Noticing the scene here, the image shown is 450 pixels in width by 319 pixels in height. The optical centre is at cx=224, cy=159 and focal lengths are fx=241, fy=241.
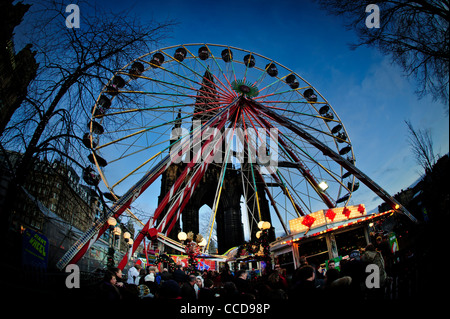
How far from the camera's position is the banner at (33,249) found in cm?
464

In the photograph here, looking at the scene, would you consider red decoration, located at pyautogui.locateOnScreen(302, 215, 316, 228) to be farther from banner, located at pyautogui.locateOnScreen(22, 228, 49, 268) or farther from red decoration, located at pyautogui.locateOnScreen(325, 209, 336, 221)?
banner, located at pyautogui.locateOnScreen(22, 228, 49, 268)

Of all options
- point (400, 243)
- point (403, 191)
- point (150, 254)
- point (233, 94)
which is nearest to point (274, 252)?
point (400, 243)

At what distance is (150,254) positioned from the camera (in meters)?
15.8

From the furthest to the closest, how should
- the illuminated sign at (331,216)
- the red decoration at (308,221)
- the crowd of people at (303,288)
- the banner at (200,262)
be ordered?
the banner at (200,262) → the red decoration at (308,221) → the illuminated sign at (331,216) → the crowd of people at (303,288)

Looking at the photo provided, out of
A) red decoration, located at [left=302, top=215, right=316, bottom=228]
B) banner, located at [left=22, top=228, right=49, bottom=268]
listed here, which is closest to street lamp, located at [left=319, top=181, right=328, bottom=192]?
red decoration, located at [left=302, top=215, right=316, bottom=228]

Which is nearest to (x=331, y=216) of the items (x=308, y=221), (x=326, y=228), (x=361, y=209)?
(x=326, y=228)

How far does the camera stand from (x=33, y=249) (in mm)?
4879

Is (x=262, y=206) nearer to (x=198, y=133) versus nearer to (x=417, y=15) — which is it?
(x=198, y=133)

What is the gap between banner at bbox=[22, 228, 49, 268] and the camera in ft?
15.2

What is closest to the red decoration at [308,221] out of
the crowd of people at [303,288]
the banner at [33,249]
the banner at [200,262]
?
the crowd of people at [303,288]

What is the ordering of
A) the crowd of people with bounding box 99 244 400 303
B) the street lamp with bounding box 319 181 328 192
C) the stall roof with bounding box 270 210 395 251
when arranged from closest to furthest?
1. the crowd of people with bounding box 99 244 400 303
2. the stall roof with bounding box 270 210 395 251
3. the street lamp with bounding box 319 181 328 192

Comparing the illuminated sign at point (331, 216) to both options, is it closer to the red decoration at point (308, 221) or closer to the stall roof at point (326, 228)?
the red decoration at point (308, 221)

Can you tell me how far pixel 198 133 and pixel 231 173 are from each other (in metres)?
15.2

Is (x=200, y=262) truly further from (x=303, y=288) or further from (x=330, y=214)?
(x=303, y=288)
